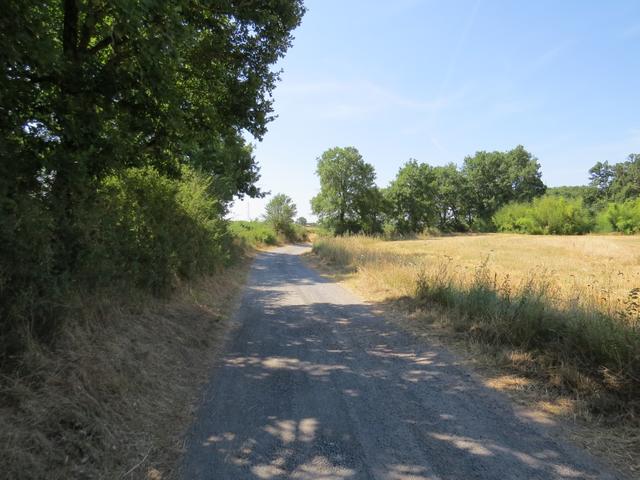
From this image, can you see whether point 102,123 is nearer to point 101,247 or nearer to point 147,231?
point 101,247

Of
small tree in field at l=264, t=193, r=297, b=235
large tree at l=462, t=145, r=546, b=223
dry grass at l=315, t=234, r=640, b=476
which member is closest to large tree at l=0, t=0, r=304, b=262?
dry grass at l=315, t=234, r=640, b=476

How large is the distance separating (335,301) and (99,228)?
728 cm

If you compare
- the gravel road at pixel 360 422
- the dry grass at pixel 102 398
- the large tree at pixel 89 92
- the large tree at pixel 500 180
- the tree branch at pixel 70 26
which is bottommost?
the gravel road at pixel 360 422

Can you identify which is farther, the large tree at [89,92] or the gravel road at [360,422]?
the large tree at [89,92]

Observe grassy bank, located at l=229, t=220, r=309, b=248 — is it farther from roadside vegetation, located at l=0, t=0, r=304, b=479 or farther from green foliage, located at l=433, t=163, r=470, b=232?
green foliage, located at l=433, t=163, r=470, b=232

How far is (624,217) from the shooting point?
54094 millimetres

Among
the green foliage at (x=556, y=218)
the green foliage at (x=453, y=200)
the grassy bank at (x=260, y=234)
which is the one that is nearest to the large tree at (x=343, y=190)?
the grassy bank at (x=260, y=234)

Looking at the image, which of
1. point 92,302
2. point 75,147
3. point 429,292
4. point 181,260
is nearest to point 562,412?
point 429,292

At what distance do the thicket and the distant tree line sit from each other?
3907 centimetres

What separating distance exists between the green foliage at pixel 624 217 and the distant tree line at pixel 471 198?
113mm

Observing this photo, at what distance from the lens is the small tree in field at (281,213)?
2370 inches

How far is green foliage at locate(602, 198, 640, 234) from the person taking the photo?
52.4 meters

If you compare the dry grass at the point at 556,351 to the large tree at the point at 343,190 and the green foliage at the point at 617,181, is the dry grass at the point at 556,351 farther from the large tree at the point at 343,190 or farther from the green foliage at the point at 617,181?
the green foliage at the point at 617,181

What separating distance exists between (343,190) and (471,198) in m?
43.6
